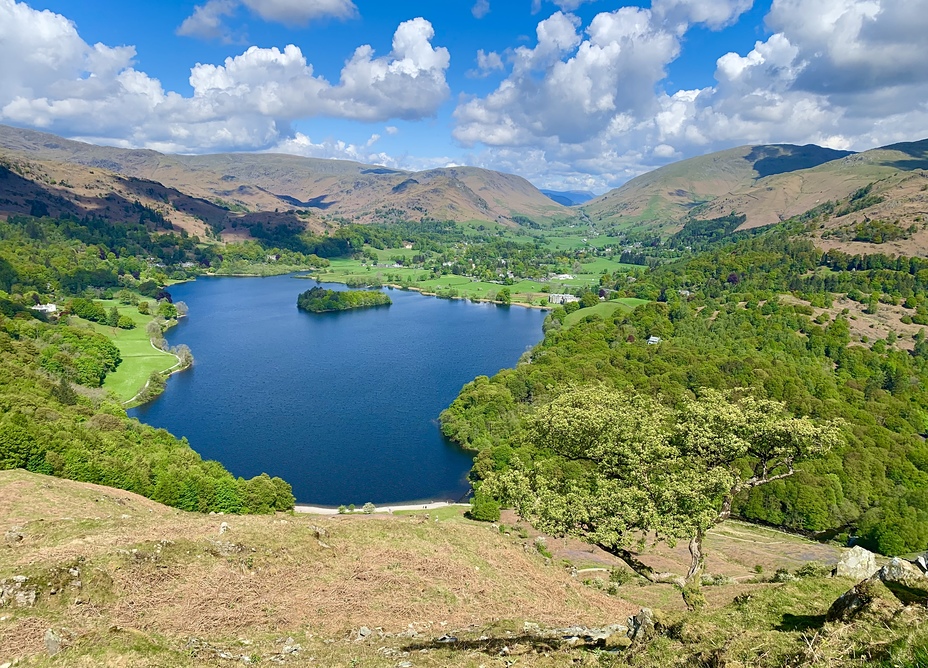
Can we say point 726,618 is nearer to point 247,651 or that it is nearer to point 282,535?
point 247,651

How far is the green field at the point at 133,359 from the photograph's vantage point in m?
97.6

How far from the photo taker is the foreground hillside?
1435 centimetres

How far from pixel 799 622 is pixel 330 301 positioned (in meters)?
182

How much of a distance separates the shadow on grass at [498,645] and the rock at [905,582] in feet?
31.2

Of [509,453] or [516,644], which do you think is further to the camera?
[509,453]

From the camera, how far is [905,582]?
13547 millimetres

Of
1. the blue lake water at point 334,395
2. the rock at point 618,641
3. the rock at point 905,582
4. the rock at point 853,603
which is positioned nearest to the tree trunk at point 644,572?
the rock at point 618,641

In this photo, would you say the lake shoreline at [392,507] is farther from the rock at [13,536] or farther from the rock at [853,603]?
the rock at [853,603]

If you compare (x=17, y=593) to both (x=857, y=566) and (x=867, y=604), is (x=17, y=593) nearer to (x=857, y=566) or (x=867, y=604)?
(x=867, y=604)

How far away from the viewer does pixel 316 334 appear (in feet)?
491

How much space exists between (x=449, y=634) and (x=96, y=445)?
47054 mm

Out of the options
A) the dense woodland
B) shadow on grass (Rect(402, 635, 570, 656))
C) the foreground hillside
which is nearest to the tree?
the foreground hillside

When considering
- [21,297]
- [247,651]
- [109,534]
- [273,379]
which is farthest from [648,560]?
[21,297]

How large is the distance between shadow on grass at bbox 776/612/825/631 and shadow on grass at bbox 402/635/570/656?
6.67 metres
